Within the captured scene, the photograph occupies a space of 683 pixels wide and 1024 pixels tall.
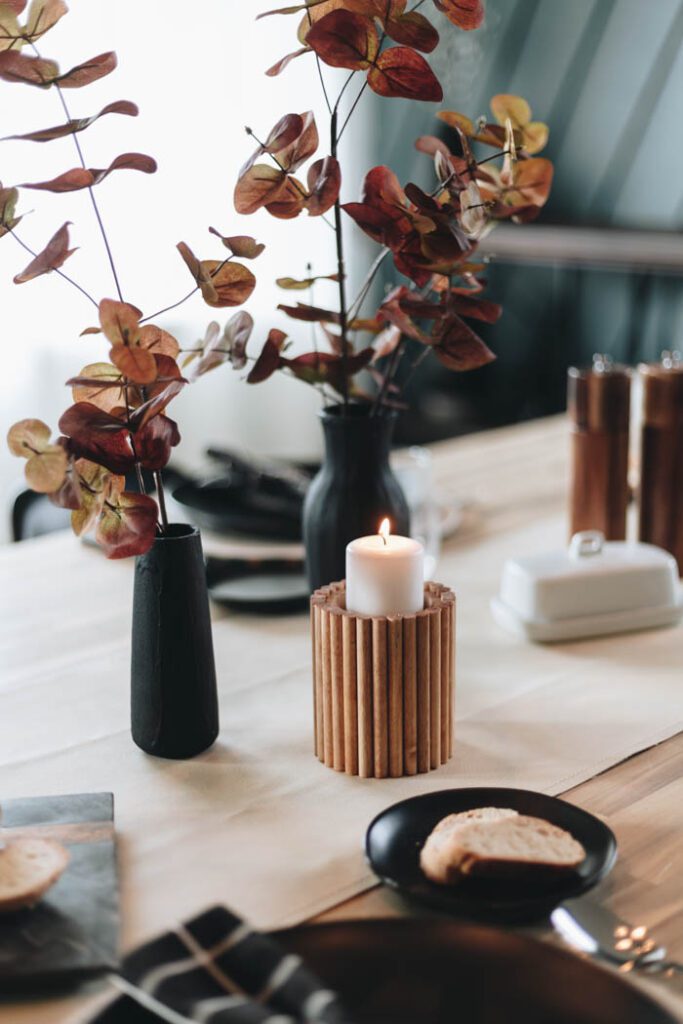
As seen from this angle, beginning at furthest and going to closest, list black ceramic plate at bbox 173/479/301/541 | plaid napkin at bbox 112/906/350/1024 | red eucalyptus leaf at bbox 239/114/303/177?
black ceramic plate at bbox 173/479/301/541, red eucalyptus leaf at bbox 239/114/303/177, plaid napkin at bbox 112/906/350/1024

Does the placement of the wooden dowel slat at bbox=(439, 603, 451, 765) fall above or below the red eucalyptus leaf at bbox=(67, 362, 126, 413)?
below

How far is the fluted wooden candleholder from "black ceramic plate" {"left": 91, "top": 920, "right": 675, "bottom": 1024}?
0.24 metres

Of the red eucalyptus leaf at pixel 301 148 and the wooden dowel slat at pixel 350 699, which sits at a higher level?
the red eucalyptus leaf at pixel 301 148

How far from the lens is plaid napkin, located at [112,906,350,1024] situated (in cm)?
58

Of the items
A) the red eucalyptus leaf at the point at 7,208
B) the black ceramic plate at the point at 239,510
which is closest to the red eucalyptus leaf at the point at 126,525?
the red eucalyptus leaf at the point at 7,208

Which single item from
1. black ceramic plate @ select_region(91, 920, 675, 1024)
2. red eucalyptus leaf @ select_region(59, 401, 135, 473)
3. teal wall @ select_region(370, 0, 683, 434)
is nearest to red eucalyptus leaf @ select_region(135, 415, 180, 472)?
red eucalyptus leaf @ select_region(59, 401, 135, 473)

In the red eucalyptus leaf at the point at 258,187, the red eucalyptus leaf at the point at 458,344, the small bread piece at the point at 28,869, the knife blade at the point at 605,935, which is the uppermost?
the red eucalyptus leaf at the point at 258,187

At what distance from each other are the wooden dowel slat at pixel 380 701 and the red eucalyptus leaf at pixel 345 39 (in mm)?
428

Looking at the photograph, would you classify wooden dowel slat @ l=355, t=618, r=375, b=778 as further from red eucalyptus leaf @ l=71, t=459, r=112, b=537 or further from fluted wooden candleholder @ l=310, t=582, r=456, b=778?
red eucalyptus leaf @ l=71, t=459, r=112, b=537

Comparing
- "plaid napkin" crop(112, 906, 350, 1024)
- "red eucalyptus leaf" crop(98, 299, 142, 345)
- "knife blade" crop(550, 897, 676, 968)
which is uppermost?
"red eucalyptus leaf" crop(98, 299, 142, 345)

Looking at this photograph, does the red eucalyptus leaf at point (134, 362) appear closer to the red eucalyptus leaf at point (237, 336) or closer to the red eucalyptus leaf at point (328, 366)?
the red eucalyptus leaf at point (237, 336)

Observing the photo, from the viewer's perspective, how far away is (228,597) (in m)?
1.28

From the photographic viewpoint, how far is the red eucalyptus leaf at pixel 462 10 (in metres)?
0.92

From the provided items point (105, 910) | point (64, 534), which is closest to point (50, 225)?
point (64, 534)
